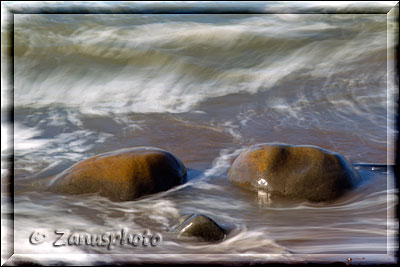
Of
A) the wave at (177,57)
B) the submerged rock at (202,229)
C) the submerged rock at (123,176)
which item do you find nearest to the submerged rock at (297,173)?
the submerged rock at (123,176)

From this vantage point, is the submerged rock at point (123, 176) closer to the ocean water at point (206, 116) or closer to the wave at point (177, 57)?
the ocean water at point (206, 116)

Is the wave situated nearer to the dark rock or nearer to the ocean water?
the ocean water

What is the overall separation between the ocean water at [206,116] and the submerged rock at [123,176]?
97 mm

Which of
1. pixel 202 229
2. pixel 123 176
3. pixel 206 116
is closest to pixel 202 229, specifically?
pixel 202 229

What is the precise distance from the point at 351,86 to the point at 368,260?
4720mm

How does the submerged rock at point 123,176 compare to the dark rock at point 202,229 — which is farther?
the submerged rock at point 123,176

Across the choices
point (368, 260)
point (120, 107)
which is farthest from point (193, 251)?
point (120, 107)

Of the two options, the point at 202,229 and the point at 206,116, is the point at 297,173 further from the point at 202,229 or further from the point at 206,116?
the point at 206,116

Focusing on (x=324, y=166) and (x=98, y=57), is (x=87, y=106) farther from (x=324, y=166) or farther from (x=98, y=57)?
(x=324, y=166)

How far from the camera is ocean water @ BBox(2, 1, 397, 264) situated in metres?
3.25

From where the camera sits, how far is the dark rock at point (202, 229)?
309cm

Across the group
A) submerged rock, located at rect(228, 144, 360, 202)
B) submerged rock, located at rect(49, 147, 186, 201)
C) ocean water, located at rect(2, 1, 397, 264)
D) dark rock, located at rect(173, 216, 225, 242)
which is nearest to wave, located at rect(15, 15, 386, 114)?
ocean water, located at rect(2, 1, 397, 264)

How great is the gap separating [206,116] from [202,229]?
2958 mm

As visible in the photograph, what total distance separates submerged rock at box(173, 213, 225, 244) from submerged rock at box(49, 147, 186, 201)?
2.38ft
